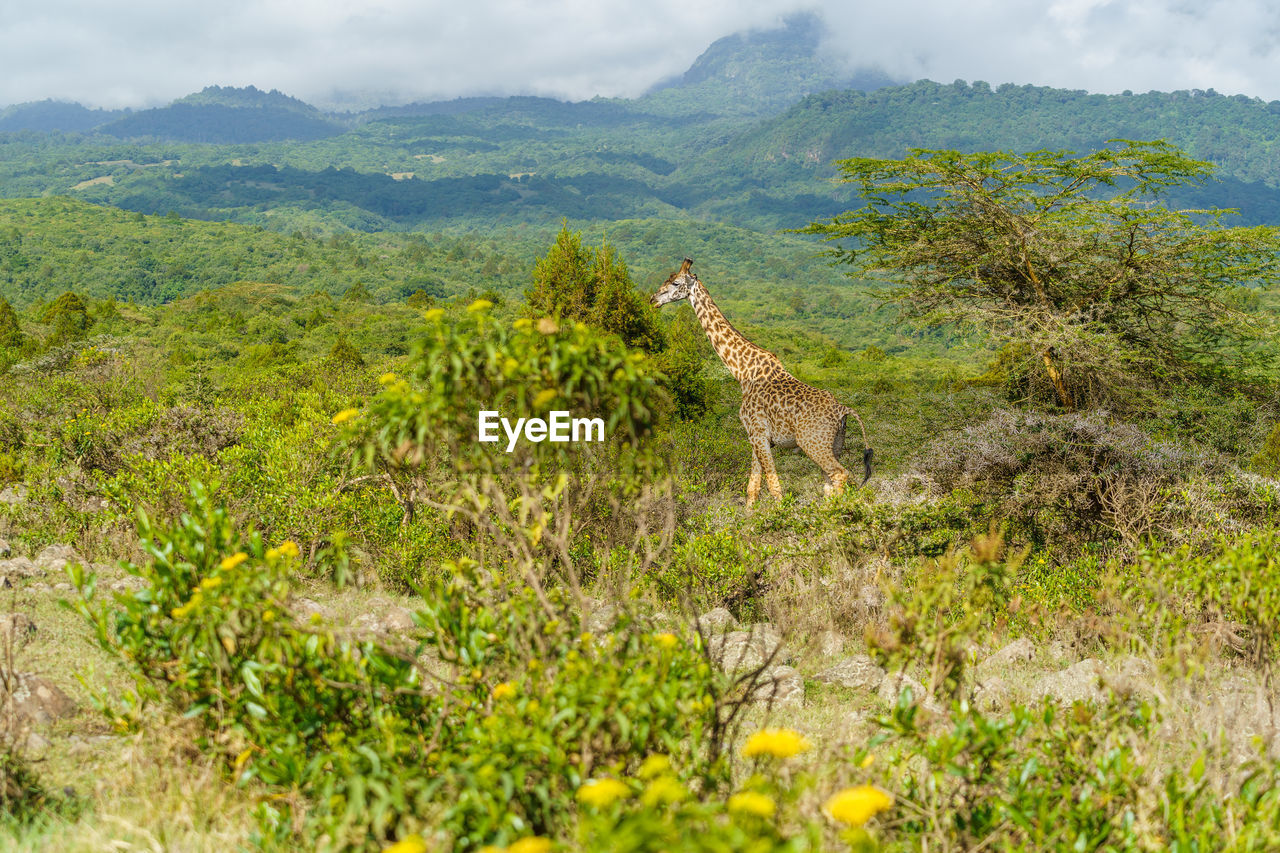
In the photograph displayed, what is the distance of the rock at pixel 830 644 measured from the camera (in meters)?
6.75

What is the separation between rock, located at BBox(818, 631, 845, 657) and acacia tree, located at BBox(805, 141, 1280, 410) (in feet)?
26.8

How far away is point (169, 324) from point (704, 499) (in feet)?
192

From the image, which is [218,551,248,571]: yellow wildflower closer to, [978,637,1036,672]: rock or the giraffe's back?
[978,637,1036,672]: rock

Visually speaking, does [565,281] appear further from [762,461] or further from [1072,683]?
[1072,683]

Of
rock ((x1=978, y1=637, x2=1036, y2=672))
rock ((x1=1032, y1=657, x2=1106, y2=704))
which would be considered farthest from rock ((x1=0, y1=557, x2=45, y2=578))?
rock ((x1=1032, y1=657, x2=1106, y2=704))

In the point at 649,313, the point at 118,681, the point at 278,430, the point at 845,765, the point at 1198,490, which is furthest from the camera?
the point at 649,313

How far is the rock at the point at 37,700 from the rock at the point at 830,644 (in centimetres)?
515

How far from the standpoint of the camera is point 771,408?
10562mm

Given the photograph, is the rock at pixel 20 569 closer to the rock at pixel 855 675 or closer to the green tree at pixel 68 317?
the rock at pixel 855 675

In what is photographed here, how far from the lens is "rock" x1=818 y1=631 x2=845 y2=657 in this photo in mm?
6750

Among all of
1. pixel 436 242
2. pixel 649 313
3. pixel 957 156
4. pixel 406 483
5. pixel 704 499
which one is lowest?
pixel 704 499

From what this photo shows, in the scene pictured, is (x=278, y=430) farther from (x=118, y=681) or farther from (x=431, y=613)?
(x=431, y=613)

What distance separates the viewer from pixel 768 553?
802cm

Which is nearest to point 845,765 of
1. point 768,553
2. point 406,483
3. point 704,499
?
point 768,553
